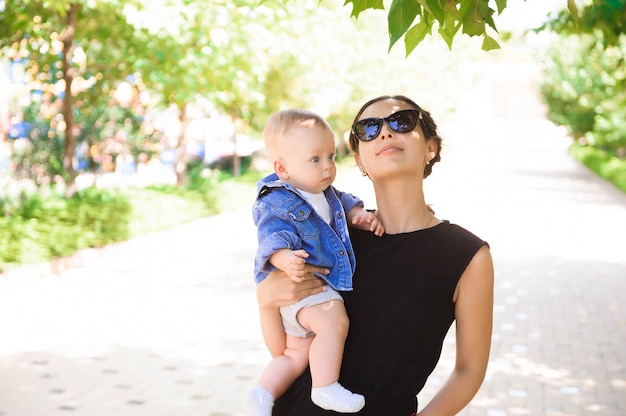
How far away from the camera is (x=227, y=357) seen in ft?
A: 27.5

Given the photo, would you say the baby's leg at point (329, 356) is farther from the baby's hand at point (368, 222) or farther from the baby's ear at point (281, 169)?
the baby's ear at point (281, 169)

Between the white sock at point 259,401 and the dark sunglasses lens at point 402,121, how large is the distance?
0.88 m

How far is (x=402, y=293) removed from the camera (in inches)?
99.9

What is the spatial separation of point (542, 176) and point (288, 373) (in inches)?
1379

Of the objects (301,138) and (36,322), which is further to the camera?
(36,322)

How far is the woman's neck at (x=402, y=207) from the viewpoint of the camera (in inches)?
105

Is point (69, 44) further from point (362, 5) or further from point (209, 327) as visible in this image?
point (362, 5)

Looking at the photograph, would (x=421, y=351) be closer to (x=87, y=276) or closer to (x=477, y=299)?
(x=477, y=299)

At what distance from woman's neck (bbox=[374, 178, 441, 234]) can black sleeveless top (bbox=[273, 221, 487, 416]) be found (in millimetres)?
60

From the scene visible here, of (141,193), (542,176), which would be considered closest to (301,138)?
(141,193)

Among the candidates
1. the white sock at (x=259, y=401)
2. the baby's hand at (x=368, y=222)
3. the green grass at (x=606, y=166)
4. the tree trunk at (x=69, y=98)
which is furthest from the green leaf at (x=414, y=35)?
the green grass at (x=606, y=166)

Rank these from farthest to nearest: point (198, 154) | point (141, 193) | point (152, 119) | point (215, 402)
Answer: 1. point (198, 154)
2. point (152, 119)
3. point (141, 193)
4. point (215, 402)

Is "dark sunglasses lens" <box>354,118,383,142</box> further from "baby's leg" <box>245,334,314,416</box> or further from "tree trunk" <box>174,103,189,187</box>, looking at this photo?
"tree trunk" <box>174,103,189,187</box>

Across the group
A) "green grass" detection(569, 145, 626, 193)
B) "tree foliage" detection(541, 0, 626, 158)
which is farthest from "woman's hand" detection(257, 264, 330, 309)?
"green grass" detection(569, 145, 626, 193)
